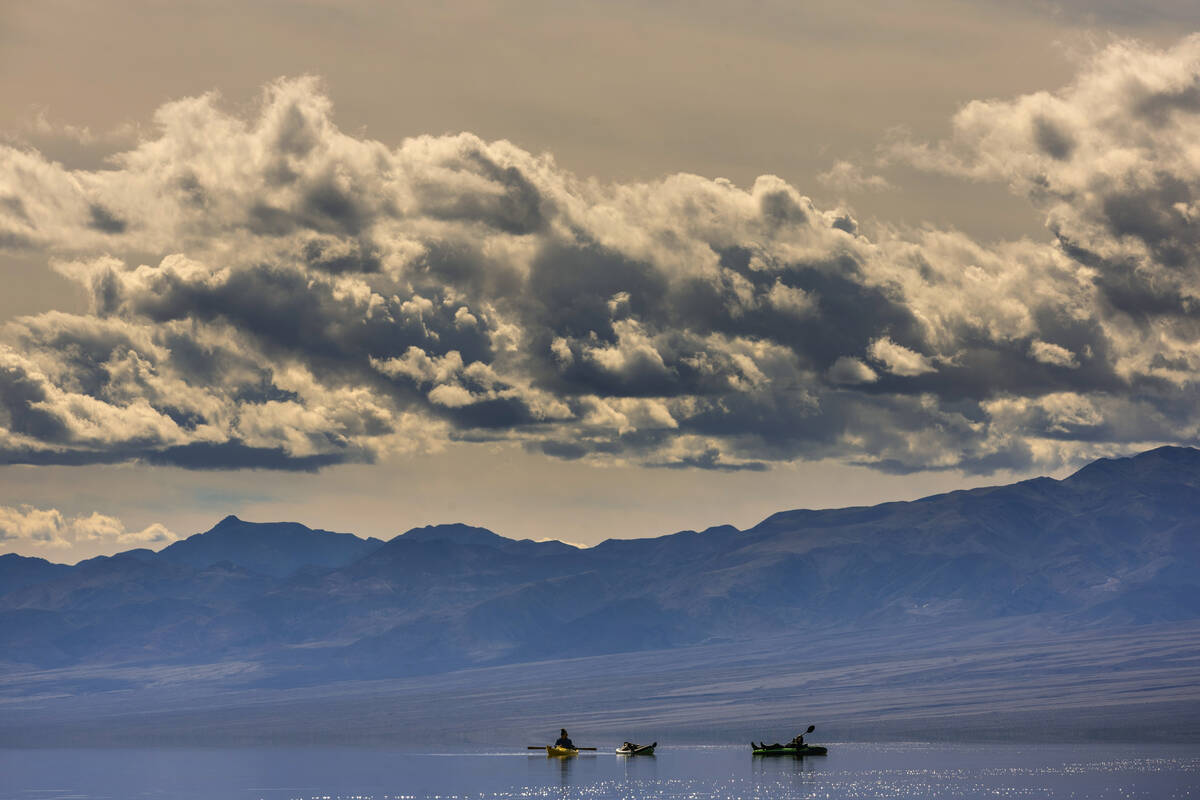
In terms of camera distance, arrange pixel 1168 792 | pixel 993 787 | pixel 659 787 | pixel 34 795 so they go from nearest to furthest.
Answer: pixel 1168 792 → pixel 993 787 → pixel 659 787 → pixel 34 795

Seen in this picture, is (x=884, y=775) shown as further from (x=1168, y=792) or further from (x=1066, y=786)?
(x=1168, y=792)

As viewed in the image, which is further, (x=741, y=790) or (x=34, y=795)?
(x=34, y=795)

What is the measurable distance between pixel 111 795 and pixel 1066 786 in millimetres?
109957

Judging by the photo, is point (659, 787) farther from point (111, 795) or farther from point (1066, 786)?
point (111, 795)

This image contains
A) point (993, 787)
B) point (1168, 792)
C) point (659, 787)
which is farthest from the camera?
point (659, 787)

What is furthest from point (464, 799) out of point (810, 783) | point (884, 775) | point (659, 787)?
point (884, 775)

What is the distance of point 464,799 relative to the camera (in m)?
166

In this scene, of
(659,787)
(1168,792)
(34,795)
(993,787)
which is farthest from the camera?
(34,795)

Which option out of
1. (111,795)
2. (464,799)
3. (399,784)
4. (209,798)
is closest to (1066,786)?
(464,799)

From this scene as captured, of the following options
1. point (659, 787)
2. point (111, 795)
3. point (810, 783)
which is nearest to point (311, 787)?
point (111, 795)

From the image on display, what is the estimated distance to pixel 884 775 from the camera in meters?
187

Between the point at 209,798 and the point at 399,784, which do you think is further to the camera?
the point at 399,784

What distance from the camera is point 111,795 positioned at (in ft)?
609

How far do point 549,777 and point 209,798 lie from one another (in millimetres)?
42971
